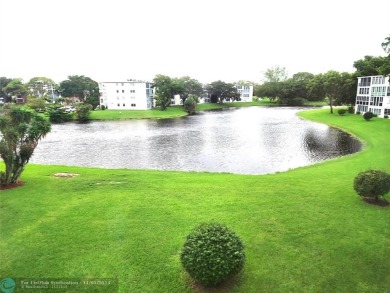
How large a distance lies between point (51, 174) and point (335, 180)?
69.8 ft

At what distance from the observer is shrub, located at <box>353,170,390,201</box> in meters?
13.6

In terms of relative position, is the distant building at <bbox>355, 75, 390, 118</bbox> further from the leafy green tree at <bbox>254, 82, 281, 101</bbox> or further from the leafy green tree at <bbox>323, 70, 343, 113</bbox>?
the leafy green tree at <bbox>254, 82, 281, 101</bbox>

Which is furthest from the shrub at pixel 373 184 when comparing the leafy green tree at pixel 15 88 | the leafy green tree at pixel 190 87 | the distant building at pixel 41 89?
the distant building at pixel 41 89

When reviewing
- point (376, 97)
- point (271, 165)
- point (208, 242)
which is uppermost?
point (376, 97)

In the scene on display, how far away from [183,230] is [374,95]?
62992 mm

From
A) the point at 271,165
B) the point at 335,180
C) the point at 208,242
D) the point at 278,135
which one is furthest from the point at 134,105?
the point at 208,242

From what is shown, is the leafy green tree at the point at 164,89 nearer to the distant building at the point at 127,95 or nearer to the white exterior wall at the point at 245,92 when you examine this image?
the distant building at the point at 127,95

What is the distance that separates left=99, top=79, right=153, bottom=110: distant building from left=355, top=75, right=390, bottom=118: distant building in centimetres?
6639

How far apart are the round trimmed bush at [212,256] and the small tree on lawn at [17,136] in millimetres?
14920

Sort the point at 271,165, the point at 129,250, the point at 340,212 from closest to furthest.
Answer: the point at 129,250
the point at 340,212
the point at 271,165

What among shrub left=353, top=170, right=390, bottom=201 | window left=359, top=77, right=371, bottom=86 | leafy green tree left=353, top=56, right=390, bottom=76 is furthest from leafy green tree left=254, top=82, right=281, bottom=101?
shrub left=353, top=170, right=390, bottom=201

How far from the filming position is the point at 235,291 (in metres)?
8.23

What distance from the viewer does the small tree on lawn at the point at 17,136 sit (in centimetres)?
1766

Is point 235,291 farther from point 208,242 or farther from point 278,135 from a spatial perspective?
point 278,135
